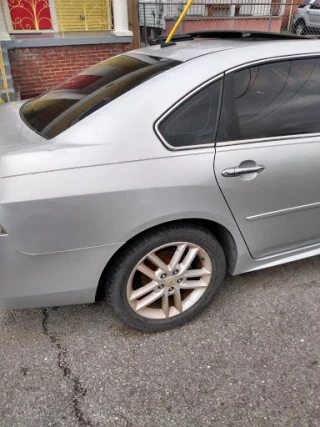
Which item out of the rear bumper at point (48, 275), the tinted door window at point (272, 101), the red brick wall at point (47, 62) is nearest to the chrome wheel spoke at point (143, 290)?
the rear bumper at point (48, 275)

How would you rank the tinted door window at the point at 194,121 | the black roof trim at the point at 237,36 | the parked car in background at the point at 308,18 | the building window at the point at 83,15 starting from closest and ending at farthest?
the tinted door window at the point at 194,121, the black roof trim at the point at 237,36, the building window at the point at 83,15, the parked car in background at the point at 308,18

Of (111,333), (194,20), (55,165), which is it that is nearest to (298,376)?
(111,333)

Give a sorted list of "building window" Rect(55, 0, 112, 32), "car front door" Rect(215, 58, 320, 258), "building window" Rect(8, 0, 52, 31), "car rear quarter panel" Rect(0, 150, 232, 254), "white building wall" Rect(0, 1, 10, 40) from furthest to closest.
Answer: "building window" Rect(55, 0, 112, 32) < "building window" Rect(8, 0, 52, 31) < "white building wall" Rect(0, 1, 10, 40) < "car front door" Rect(215, 58, 320, 258) < "car rear quarter panel" Rect(0, 150, 232, 254)

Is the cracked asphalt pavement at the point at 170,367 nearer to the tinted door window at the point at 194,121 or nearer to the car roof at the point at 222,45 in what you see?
the tinted door window at the point at 194,121

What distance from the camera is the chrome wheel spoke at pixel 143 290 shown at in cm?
213

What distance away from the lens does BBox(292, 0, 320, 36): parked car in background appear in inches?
484

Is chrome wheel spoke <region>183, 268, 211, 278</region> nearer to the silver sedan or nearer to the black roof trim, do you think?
the silver sedan

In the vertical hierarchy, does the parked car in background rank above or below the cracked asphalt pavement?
above

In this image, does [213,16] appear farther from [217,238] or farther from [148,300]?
[148,300]

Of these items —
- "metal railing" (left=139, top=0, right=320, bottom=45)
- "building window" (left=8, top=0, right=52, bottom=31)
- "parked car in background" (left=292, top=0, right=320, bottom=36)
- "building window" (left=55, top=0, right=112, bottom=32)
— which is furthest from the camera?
"parked car in background" (left=292, top=0, right=320, bottom=36)

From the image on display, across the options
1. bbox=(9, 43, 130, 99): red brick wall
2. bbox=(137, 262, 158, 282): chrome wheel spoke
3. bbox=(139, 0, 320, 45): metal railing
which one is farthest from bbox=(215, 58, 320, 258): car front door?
bbox=(139, 0, 320, 45): metal railing

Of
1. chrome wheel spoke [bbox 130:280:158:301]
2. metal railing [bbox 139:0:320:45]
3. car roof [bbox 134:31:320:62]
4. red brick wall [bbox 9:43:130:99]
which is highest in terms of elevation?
car roof [bbox 134:31:320:62]

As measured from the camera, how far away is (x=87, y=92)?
7.47 ft

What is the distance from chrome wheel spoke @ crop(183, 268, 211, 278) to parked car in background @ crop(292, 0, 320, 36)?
12740 mm
